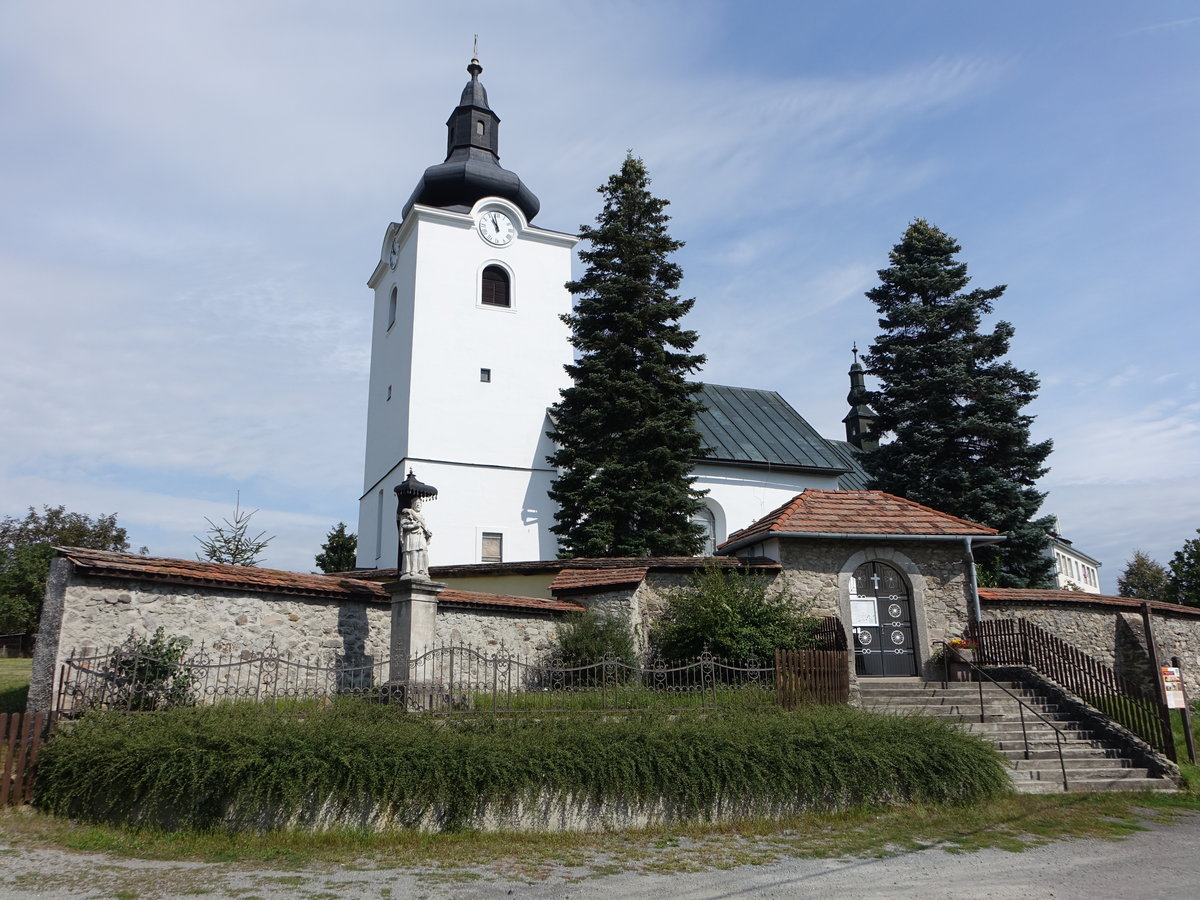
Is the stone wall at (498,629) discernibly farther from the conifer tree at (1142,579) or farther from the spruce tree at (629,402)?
the conifer tree at (1142,579)

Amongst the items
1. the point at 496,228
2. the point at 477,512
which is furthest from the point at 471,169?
the point at 477,512

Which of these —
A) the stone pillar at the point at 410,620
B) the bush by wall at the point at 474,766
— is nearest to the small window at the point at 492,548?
the stone pillar at the point at 410,620

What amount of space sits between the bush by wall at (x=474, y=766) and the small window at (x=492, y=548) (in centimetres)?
1420

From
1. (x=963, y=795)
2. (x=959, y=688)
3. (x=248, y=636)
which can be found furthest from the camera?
(x=959, y=688)

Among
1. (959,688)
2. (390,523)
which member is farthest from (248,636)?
(390,523)

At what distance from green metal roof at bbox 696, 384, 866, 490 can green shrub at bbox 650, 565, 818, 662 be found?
13398 millimetres

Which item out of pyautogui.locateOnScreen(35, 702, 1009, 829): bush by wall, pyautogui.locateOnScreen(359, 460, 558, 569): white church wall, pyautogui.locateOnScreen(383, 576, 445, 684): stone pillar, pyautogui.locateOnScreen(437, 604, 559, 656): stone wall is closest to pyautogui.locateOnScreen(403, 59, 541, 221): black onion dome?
pyautogui.locateOnScreen(359, 460, 558, 569): white church wall

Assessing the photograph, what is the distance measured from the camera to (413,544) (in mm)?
11367

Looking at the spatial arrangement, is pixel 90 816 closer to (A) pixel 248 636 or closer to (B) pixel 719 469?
(A) pixel 248 636

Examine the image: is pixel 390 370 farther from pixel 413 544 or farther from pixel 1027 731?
pixel 1027 731

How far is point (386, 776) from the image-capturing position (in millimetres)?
7922

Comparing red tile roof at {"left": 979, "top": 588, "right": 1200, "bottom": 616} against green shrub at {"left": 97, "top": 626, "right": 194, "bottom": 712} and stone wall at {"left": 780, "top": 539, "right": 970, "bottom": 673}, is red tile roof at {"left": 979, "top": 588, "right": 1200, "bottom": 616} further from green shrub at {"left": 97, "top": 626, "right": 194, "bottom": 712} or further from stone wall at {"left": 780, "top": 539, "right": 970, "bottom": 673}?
green shrub at {"left": 97, "top": 626, "right": 194, "bottom": 712}

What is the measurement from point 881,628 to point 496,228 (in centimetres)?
1755

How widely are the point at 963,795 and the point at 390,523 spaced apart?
17871mm
